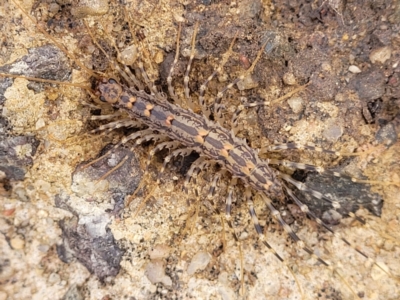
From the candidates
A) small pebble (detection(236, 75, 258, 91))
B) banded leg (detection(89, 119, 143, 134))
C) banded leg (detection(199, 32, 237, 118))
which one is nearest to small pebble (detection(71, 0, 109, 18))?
banded leg (detection(89, 119, 143, 134))

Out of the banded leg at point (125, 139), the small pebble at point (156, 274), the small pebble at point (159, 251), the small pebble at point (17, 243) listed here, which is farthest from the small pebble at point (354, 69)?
the small pebble at point (17, 243)

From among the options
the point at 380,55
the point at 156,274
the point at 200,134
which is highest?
the point at 380,55

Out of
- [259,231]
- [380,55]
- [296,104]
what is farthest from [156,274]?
[380,55]

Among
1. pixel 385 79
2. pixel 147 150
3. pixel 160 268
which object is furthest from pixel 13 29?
pixel 385 79

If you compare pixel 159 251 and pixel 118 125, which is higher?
pixel 118 125

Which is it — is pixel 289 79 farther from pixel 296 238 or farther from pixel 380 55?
pixel 296 238

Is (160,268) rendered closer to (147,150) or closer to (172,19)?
(147,150)

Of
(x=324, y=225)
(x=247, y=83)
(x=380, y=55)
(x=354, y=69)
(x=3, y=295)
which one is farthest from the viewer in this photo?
(x=247, y=83)

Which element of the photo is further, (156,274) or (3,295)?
(156,274)

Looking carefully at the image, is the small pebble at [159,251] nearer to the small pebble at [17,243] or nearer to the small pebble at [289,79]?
the small pebble at [17,243]
